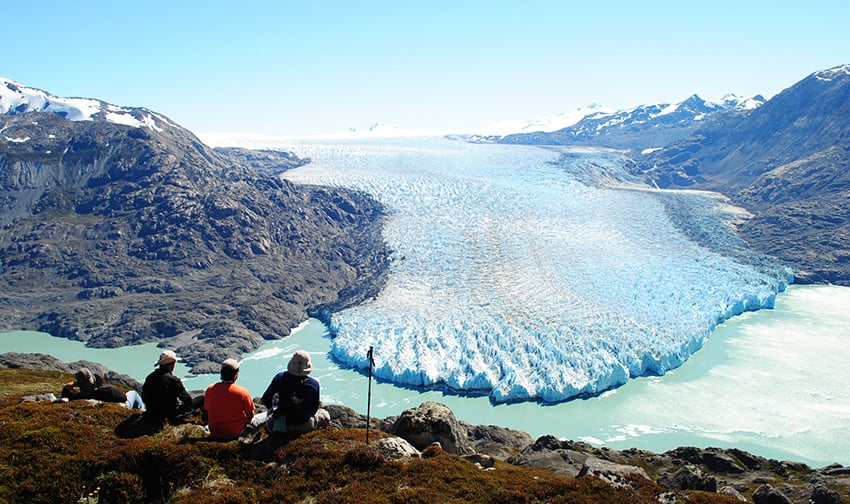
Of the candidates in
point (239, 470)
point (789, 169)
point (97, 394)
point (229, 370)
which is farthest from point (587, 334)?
point (789, 169)

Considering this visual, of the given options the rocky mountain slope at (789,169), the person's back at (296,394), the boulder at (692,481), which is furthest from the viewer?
the rocky mountain slope at (789,169)

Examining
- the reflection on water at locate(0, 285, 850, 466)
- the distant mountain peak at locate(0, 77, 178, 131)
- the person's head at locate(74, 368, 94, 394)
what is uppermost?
the distant mountain peak at locate(0, 77, 178, 131)

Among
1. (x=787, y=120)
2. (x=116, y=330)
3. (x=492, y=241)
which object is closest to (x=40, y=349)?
(x=116, y=330)

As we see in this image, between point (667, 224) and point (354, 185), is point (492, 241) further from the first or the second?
point (354, 185)

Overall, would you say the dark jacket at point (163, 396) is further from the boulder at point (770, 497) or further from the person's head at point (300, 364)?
the boulder at point (770, 497)

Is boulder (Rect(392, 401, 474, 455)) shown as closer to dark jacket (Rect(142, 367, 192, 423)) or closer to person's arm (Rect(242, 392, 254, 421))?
person's arm (Rect(242, 392, 254, 421))

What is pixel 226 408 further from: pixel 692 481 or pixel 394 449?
pixel 692 481

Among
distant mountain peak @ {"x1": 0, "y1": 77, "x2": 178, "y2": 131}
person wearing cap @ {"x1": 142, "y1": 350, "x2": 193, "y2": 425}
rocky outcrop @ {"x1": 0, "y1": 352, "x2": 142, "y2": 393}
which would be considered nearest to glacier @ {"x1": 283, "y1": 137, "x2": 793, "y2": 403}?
rocky outcrop @ {"x1": 0, "y1": 352, "x2": 142, "y2": 393}

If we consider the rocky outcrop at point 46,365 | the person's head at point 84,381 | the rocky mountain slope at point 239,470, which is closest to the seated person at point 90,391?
the person's head at point 84,381
